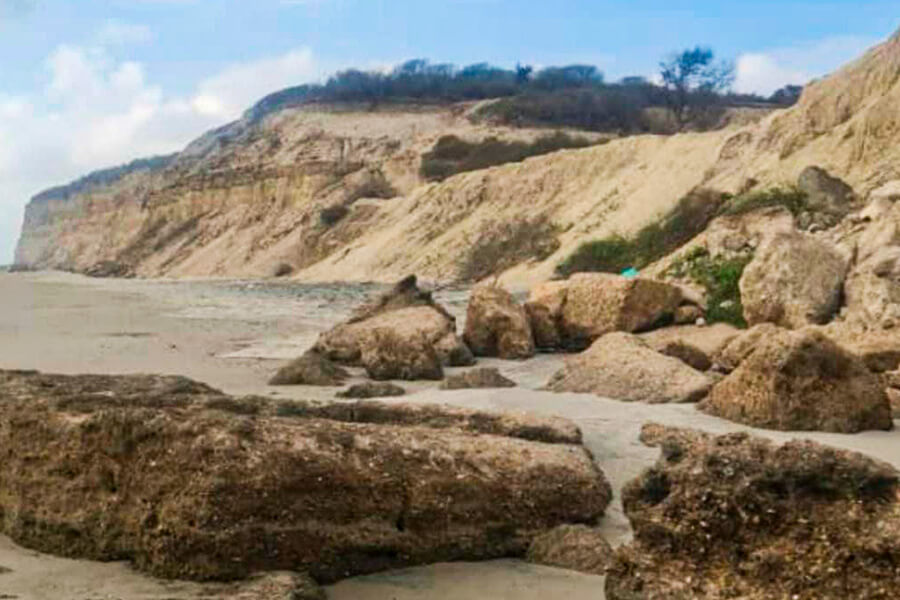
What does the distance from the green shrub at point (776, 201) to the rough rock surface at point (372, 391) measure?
40.6 ft

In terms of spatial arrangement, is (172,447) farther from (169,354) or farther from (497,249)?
(497,249)

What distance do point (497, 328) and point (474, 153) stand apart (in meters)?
40.9

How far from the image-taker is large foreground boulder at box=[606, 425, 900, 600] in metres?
3.21

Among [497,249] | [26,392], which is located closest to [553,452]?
[26,392]

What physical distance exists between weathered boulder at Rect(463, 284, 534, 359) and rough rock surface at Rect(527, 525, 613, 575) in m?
7.38

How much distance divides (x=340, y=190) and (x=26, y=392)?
4989 cm

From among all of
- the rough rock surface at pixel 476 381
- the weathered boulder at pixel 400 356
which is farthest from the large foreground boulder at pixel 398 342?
the rough rock surface at pixel 476 381

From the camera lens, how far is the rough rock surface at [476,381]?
30.4 ft

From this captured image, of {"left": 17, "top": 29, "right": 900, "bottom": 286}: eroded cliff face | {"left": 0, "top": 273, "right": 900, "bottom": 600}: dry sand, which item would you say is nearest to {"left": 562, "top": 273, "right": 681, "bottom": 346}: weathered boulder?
{"left": 0, "top": 273, "right": 900, "bottom": 600}: dry sand

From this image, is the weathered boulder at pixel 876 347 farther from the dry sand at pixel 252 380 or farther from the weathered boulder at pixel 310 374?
the weathered boulder at pixel 310 374

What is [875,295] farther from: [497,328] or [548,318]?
[497,328]

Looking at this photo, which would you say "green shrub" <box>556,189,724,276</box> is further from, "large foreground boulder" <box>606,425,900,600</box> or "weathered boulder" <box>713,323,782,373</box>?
"large foreground boulder" <box>606,425,900,600</box>

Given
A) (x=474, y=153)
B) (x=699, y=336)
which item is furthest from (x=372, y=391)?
(x=474, y=153)

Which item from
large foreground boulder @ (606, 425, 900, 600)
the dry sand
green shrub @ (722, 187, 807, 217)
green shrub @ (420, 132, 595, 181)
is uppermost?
green shrub @ (420, 132, 595, 181)
